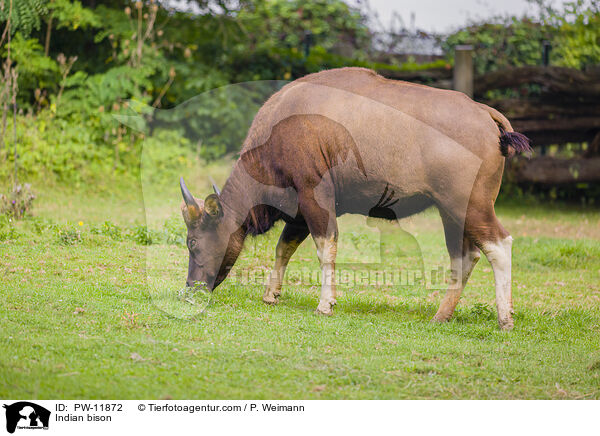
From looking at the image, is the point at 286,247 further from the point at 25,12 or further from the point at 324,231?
the point at 25,12

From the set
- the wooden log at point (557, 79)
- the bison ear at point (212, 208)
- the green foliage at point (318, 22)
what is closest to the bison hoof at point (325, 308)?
the bison ear at point (212, 208)

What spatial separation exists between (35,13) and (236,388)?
394 inches

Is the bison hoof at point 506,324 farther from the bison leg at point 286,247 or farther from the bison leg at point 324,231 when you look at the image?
the bison leg at point 286,247

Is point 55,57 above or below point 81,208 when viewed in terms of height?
above

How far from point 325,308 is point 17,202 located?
464 cm

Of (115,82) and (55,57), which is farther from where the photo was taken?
(55,57)

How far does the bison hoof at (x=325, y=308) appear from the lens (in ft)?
22.3

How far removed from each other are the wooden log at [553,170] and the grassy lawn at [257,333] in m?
4.76

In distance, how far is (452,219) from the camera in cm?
661

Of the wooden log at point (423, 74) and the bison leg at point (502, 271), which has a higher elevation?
the wooden log at point (423, 74)

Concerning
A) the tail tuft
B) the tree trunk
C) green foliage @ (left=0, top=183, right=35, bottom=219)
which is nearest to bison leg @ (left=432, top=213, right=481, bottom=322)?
the tail tuft

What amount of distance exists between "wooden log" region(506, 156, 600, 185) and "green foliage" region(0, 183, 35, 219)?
29.6 ft

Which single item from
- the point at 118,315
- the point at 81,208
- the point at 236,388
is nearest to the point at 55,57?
the point at 81,208

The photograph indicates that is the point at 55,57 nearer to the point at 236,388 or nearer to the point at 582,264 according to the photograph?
the point at 582,264
